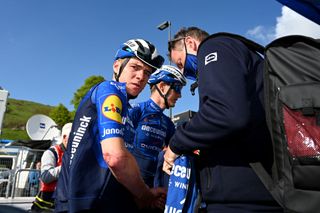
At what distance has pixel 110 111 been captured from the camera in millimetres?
2182

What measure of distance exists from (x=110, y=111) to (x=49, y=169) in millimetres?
4345

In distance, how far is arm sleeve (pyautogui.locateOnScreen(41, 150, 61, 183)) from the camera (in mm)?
5809

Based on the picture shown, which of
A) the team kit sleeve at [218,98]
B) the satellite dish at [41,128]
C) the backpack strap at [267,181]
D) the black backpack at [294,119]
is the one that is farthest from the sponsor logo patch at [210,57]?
the satellite dish at [41,128]

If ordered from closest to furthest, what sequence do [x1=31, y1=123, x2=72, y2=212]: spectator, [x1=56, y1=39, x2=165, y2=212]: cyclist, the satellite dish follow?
[x1=56, y1=39, x2=165, y2=212]: cyclist, [x1=31, y1=123, x2=72, y2=212]: spectator, the satellite dish

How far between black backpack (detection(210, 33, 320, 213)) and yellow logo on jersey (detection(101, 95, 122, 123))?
1045mm

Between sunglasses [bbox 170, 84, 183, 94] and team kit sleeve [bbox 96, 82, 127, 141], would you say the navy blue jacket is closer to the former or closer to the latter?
team kit sleeve [bbox 96, 82, 127, 141]

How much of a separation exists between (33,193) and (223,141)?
32.7 feet

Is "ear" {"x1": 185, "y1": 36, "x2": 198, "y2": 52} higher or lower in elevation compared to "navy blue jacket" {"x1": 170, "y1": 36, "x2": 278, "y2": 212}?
higher

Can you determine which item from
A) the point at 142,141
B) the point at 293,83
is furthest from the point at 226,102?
the point at 142,141

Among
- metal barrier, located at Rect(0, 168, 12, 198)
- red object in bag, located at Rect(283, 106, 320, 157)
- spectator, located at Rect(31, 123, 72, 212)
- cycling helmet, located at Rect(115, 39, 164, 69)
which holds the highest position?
cycling helmet, located at Rect(115, 39, 164, 69)

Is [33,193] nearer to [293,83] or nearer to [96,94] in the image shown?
[96,94]

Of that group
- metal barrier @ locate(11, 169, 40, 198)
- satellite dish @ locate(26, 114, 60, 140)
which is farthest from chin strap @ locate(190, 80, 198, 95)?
satellite dish @ locate(26, 114, 60, 140)

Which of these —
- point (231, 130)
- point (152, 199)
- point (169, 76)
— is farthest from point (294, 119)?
point (169, 76)

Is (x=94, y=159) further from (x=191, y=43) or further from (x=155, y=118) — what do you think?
(x=155, y=118)
